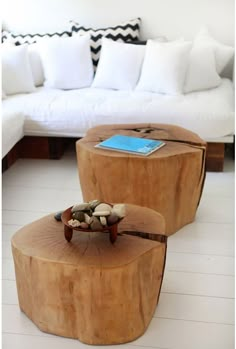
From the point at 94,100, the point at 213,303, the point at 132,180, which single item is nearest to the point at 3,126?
the point at 94,100

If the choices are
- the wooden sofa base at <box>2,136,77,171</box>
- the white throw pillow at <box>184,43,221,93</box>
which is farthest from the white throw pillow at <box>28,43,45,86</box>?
the white throw pillow at <box>184,43,221,93</box>

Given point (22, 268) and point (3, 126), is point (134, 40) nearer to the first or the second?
point (3, 126)

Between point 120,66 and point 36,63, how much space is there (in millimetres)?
700

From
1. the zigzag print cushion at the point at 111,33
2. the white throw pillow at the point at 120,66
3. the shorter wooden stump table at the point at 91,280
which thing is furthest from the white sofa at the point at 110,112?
the shorter wooden stump table at the point at 91,280

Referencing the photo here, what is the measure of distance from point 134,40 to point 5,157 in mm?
1554

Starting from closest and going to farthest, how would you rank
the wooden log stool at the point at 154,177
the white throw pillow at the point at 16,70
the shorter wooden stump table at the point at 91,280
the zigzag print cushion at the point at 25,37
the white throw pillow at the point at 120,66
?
the shorter wooden stump table at the point at 91,280, the wooden log stool at the point at 154,177, the white throw pillow at the point at 16,70, the white throw pillow at the point at 120,66, the zigzag print cushion at the point at 25,37

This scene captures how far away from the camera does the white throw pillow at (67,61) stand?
4.08m

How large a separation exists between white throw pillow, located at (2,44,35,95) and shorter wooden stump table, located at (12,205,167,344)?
2150 mm

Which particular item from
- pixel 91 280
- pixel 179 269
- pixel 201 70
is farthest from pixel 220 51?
pixel 91 280

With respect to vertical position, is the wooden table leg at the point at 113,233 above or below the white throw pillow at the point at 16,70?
below

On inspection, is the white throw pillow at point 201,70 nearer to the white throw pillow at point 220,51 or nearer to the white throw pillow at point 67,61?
the white throw pillow at point 220,51

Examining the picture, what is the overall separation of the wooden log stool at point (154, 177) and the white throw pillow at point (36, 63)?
161 cm

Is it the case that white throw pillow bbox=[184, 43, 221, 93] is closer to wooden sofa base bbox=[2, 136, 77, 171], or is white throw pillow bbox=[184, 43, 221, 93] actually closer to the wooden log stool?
wooden sofa base bbox=[2, 136, 77, 171]

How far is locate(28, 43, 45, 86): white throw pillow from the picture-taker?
4168 mm
